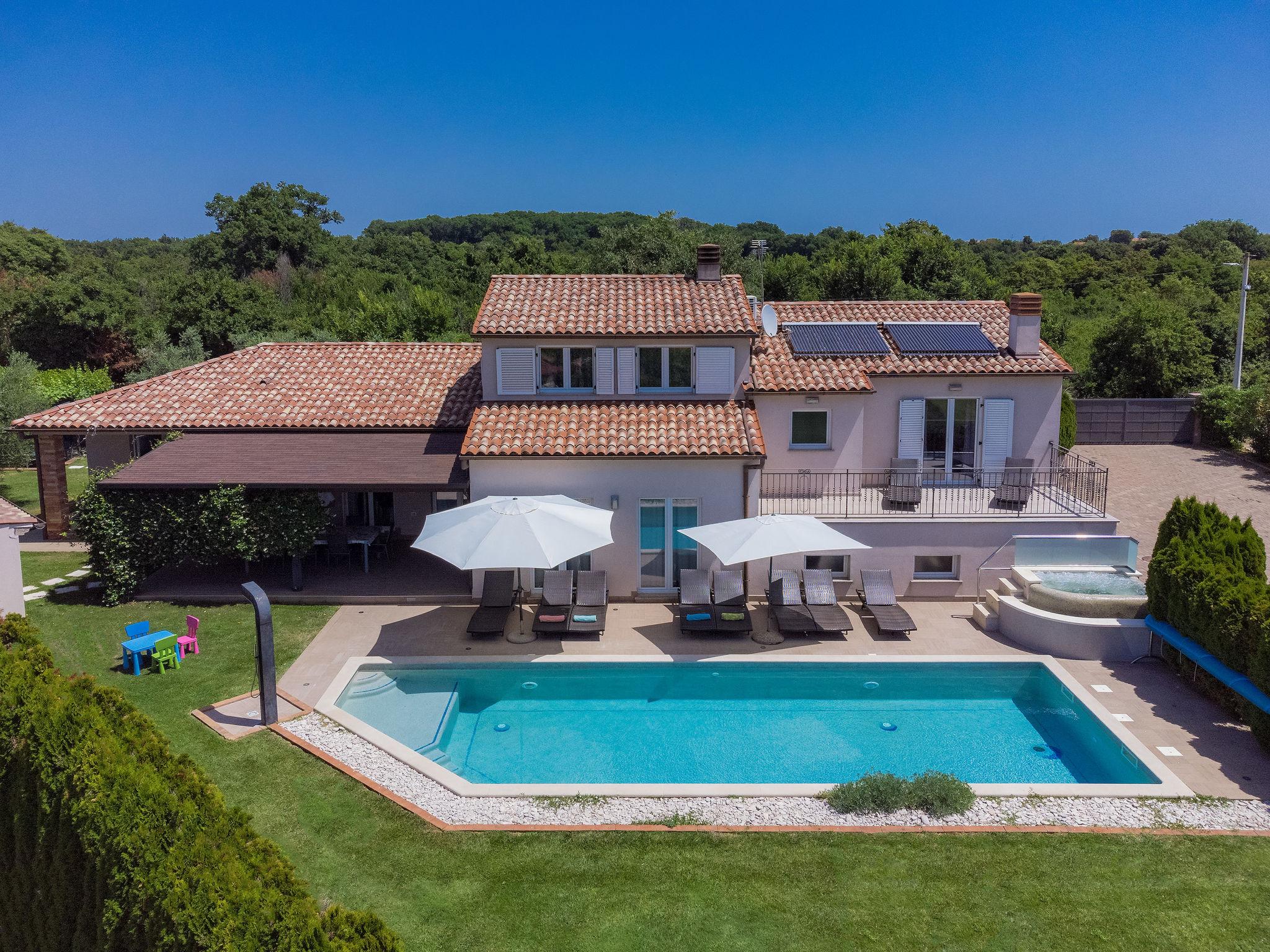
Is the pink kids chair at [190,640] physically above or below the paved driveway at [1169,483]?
below

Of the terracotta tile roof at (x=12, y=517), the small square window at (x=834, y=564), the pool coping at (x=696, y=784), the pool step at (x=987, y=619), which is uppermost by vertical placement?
the terracotta tile roof at (x=12, y=517)

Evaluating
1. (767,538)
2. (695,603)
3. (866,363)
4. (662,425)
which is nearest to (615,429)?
(662,425)

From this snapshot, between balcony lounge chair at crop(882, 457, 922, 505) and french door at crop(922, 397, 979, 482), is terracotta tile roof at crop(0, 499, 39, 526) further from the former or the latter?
french door at crop(922, 397, 979, 482)

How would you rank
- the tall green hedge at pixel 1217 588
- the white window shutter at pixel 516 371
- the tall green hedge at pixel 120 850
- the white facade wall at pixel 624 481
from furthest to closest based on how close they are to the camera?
the white window shutter at pixel 516 371 < the white facade wall at pixel 624 481 < the tall green hedge at pixel 1217 588 < the tall green hedge at pixel 120 850

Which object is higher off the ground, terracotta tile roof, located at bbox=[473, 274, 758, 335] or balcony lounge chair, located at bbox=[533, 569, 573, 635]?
terracotta tile roof, located at bbox=[473, 274, 758, 335]

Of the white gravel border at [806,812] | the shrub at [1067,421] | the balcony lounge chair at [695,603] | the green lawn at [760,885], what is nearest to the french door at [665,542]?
the balcony lounge chair at [695,603]

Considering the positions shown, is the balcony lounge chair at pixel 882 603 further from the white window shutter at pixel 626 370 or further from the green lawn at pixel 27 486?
the green lawn at pixel 27 486

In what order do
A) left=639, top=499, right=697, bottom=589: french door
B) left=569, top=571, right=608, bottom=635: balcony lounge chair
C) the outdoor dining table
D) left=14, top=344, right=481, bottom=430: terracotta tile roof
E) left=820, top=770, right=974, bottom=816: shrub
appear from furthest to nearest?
left=14, top=344, right=481, bottom=430: terracotta tile roof < left=639, top=499, right=697, bottom=589: french door < left=569, top=571, right=608, bottom=635: balcony lounge chair < the outdoor dining table < left=820, top=770, right=974, bottom=816: shrub

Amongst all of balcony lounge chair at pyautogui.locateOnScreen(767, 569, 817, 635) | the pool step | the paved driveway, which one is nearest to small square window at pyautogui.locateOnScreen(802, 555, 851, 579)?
balcony lounge chair at pyautogui.locateOnScreen(767, 569, 817, 635)
